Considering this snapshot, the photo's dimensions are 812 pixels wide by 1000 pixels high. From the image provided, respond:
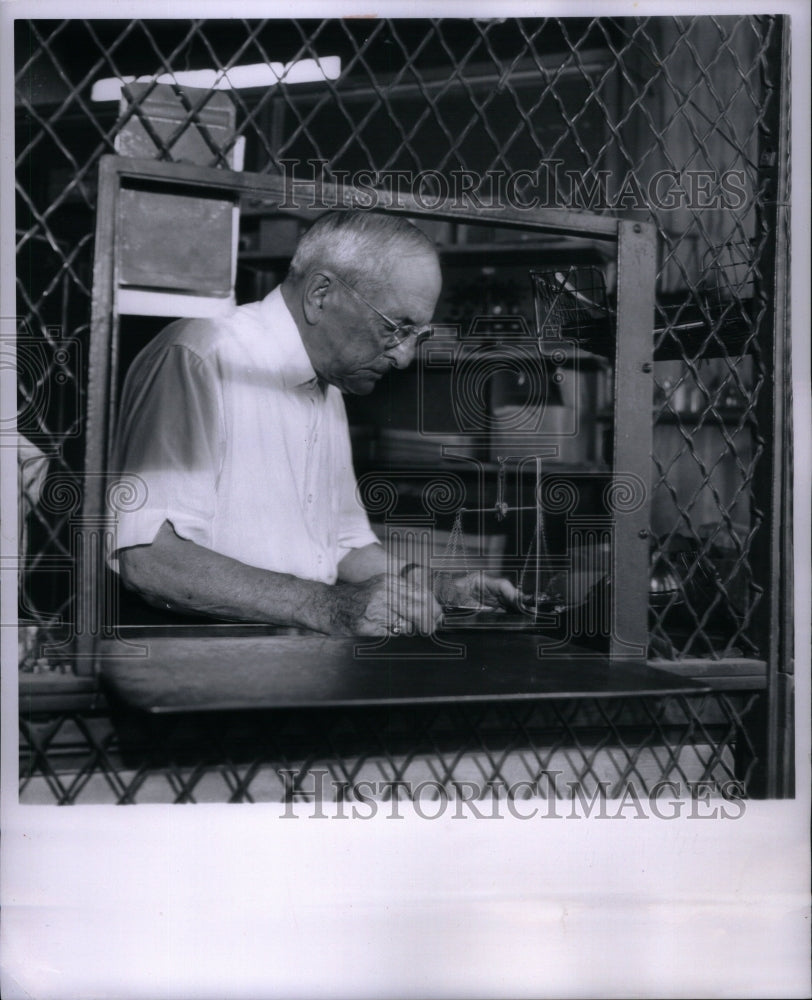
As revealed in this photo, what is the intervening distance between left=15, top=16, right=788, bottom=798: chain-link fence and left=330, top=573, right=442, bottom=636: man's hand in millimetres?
619

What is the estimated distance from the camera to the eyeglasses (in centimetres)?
239

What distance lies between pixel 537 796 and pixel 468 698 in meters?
0.49

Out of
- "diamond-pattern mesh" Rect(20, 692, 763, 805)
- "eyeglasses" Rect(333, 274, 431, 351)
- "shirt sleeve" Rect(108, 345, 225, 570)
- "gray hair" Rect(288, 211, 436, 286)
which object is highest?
"gray hair" Rect(288, 211, 436, 286)

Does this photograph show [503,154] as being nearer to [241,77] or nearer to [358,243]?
[358,243]

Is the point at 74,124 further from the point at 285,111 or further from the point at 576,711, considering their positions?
the point at 576,711

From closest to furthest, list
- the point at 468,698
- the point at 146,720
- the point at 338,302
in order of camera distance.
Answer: the point at 468,698
the point at 146,720
the point at 338,302

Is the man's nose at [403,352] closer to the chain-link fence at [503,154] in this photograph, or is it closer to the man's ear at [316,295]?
the man's ear at [316,295]

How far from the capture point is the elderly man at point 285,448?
223 centimetres

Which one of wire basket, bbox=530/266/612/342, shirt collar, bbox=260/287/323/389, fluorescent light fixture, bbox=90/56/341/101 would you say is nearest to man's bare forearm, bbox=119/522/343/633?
shirt collar, bbox=260/287/323/389

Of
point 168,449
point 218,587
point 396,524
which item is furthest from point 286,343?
point 218,587

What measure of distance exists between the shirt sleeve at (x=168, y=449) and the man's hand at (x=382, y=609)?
1.22 ft

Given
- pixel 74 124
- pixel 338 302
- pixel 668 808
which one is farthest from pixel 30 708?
pixel 668 808

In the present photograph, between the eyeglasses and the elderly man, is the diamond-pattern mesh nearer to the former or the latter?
the elderly man

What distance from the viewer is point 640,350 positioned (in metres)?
2.34
